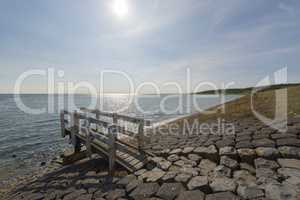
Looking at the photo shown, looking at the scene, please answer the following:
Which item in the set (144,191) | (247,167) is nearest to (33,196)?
(144,191)

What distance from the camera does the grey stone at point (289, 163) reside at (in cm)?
347

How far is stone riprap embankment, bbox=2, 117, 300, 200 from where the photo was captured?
3.09 m

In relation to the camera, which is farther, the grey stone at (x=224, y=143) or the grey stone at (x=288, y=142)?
the grey stone at (x=224, y=143)

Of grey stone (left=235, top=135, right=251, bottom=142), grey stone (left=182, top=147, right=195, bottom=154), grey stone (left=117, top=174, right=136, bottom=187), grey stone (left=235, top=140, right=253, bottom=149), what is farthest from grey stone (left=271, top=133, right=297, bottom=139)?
grey stone (left=117, top=174, right=136, bottom=187)

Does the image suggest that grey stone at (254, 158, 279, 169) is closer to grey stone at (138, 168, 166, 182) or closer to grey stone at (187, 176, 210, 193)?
grey stone at (187, 176, 210, 193)

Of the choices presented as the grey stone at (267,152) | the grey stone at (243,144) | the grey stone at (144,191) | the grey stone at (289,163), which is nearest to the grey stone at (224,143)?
the grey stone at (243,144)

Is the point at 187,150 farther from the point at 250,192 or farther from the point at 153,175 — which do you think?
the point at 250,192

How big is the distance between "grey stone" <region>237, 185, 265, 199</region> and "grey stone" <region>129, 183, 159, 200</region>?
5.00 feet

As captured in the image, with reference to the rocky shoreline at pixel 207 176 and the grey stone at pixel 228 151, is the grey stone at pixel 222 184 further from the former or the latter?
the grey stone at pixel 228 151

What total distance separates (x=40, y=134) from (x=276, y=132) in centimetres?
1750

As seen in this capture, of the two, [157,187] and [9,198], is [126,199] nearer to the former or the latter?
[157,187]

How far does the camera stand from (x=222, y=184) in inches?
130

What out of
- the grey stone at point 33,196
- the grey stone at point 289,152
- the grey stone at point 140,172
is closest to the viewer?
the grey stone at point 289,152

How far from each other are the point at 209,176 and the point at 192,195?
67 cm
